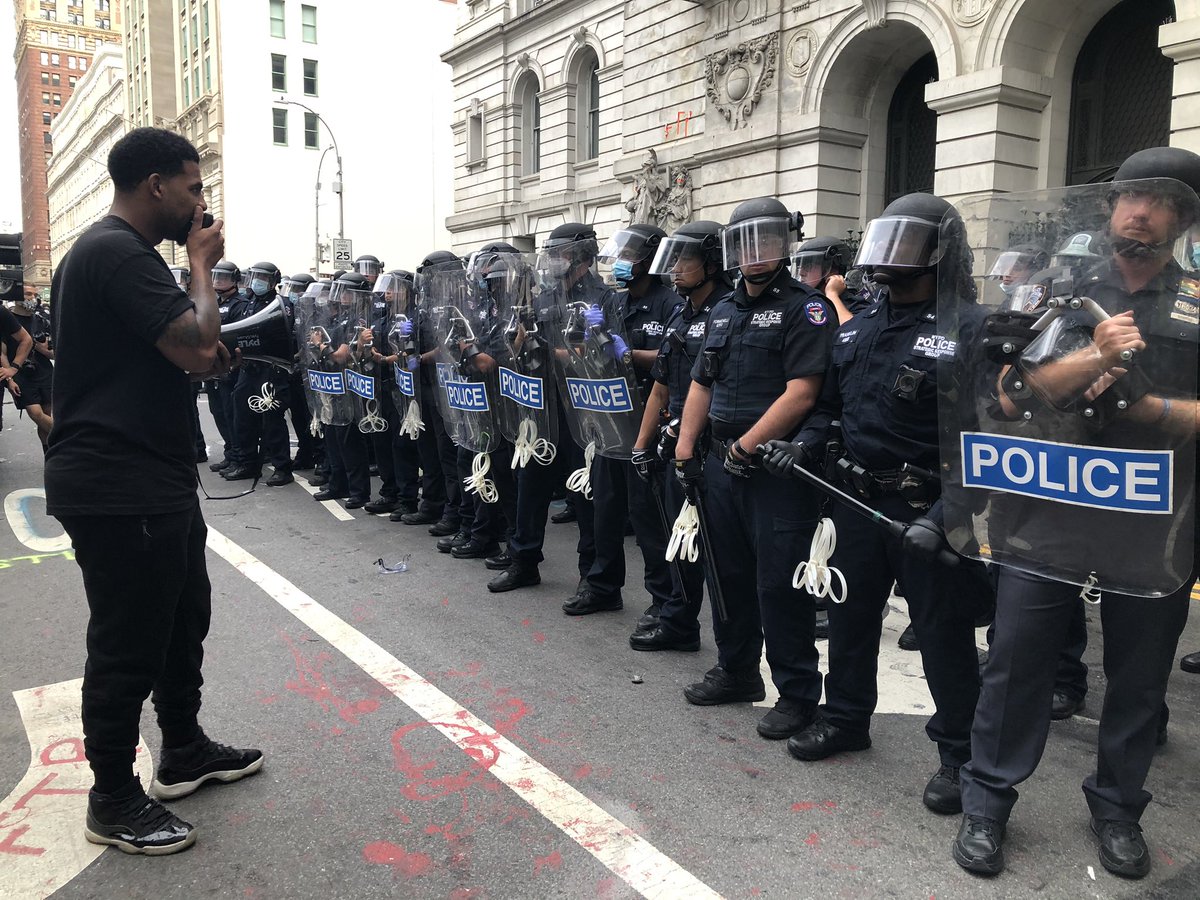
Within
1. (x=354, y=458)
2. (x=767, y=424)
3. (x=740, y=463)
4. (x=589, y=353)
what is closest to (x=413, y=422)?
(x=354, y=458)

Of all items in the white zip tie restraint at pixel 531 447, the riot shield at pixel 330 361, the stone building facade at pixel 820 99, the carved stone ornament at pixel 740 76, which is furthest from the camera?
the carved stone ornament at pixel 740 76

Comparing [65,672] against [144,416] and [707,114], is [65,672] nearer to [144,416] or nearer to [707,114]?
[144,416]

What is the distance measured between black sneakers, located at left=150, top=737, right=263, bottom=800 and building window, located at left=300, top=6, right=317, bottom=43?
179 feet

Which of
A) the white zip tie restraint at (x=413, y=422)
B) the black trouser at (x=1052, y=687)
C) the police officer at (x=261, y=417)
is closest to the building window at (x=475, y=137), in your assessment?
the police officer at (x=261, y=417)

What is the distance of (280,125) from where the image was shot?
4947cm

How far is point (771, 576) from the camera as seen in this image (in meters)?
3.56

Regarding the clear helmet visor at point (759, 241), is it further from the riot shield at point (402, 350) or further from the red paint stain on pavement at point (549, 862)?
the riot shield at point (402, 350)

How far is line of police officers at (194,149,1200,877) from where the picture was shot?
8.87ft

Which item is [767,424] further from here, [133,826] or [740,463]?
[133,826]

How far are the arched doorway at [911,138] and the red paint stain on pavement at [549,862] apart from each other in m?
16.3

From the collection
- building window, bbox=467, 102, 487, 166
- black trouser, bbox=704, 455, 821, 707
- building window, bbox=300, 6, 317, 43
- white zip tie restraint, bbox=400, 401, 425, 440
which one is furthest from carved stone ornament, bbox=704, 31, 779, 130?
building window, bbox=300, 6, 317, 43

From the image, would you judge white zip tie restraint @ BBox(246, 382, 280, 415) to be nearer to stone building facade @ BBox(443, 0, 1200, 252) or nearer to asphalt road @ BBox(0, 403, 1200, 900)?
asphalt road @ BBox(0, 403, 1200, 900)

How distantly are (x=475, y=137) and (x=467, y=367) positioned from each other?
80.5ft

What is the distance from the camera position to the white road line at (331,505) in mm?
7637
